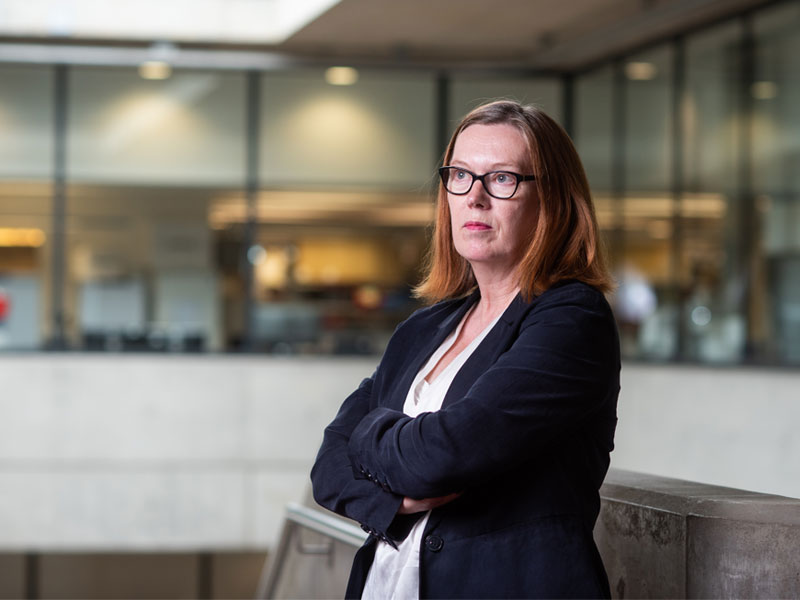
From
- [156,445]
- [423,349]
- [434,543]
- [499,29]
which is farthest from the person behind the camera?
[156,445]

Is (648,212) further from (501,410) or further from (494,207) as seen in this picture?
(501,410)

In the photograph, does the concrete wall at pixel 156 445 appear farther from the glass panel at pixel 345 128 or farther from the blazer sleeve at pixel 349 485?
the blazer sleeve at pixel 349 485

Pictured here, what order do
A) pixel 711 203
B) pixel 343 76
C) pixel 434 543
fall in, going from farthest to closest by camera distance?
1. pixel 343 76
2. pixel 711 203
3. pixel 434 543

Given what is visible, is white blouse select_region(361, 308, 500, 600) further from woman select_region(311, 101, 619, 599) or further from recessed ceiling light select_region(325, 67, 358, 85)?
recessed ceiling light select_region(325, 67, 358, 85)

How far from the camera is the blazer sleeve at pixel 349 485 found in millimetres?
2074

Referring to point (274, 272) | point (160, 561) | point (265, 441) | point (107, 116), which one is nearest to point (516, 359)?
point (265, 441)

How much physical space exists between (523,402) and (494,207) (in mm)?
414

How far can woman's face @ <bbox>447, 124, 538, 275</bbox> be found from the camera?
2086 mm

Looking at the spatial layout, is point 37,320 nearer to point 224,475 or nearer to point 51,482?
point 51,482

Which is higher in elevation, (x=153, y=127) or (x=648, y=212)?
(x=153, y=127)

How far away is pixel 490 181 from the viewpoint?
83.2 inches

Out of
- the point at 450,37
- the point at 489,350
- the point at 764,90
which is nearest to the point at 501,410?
the point at 489,350

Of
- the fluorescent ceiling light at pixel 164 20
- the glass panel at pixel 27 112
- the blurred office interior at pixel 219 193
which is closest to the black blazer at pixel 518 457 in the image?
the blurred office interior at pixel 219 193

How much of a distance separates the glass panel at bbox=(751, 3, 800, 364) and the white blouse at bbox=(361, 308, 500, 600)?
6561mm
